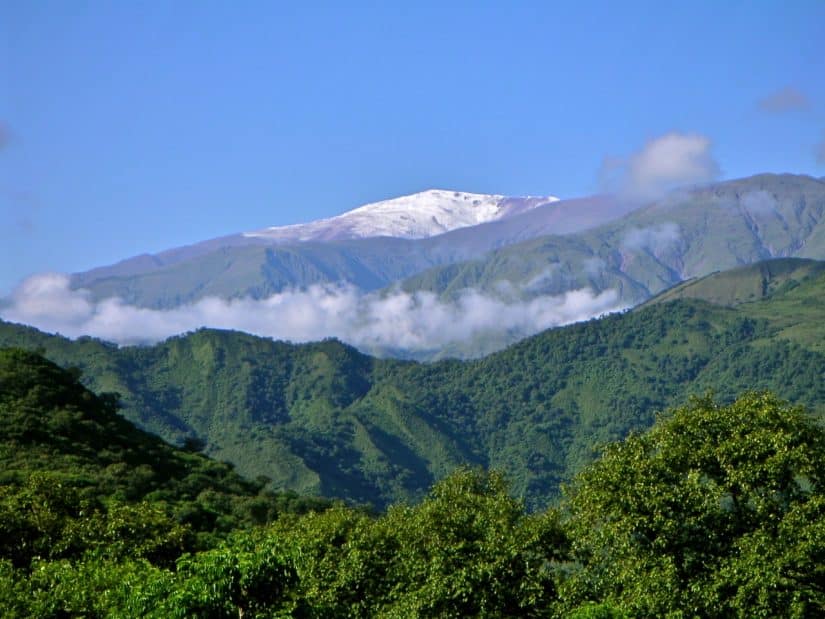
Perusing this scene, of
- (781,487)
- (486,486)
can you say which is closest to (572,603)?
(781,487)

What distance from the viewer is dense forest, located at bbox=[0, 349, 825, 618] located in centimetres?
3238

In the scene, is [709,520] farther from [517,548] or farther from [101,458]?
[101,458]

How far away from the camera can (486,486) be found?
176 ft

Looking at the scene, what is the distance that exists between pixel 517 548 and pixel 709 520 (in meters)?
7.79

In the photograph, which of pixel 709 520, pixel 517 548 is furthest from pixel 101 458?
pixel 709 520

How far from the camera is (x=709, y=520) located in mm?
39781

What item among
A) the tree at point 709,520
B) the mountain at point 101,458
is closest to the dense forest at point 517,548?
the tree at point 709,520

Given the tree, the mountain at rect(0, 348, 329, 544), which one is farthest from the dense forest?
the mountain at rect(0, 348, 329, 544)

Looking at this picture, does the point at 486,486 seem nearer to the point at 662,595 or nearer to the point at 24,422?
the point at 662,595

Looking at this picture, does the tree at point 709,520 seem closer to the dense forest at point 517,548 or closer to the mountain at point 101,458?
the dense forest at point 517,548

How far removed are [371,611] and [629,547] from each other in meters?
10.8

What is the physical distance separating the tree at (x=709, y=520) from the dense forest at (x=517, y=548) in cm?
8

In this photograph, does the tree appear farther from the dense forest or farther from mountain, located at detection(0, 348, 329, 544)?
mountain, located at detection(0, 348, 329, 544)

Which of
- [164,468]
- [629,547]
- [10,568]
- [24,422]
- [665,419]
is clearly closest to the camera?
[10,568]
